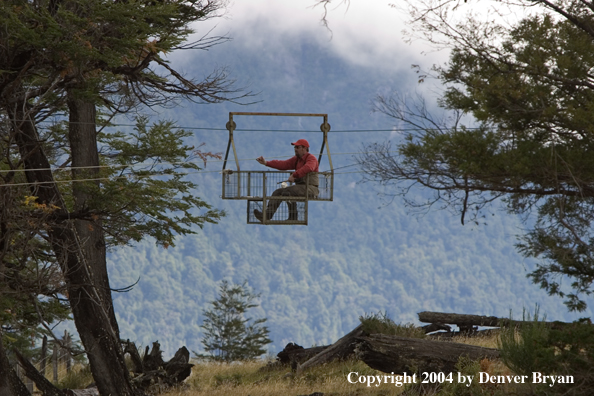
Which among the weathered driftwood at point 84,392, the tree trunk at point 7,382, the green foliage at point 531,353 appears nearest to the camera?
the green foliage at point 531,353

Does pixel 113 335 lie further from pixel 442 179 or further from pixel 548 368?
pixel 548 368

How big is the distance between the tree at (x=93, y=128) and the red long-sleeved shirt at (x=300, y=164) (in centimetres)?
184

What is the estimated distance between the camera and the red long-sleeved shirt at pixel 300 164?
39.0ft

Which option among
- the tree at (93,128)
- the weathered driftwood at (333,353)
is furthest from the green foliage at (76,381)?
the weathered driftwood at (333,353)

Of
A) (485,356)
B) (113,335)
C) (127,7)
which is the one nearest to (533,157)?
(485,356)

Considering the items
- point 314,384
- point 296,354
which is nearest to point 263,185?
point 314,384

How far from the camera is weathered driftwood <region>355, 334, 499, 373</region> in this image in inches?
435

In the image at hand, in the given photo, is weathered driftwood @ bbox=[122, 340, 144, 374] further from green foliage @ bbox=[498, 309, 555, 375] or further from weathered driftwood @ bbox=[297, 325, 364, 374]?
green foliage @ bbox=[498, 309, 555, 375]

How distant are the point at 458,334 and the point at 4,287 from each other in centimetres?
1105

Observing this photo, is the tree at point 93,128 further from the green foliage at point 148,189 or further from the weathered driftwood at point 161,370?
the weathered driftwood at point 161,370

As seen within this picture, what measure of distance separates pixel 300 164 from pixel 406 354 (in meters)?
3.79

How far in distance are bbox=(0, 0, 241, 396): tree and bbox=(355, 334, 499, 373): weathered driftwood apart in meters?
4.33

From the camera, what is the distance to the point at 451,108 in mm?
12477

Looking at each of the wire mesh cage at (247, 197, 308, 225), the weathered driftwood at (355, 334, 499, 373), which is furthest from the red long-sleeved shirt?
the weathered driftwood at (355, 334, 499, 373)
